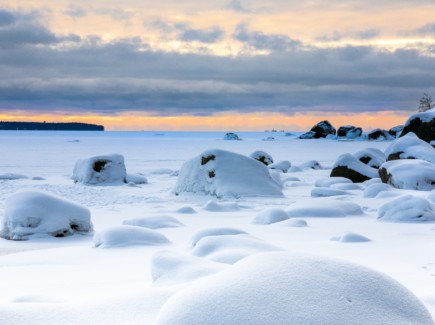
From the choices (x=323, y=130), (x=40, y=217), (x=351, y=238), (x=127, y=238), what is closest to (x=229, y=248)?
(x=127, y=238)

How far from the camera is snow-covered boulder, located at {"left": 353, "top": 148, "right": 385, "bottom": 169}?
596 inches

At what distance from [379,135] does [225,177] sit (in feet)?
160

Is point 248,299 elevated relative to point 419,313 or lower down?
elevated

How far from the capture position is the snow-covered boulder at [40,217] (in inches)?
236

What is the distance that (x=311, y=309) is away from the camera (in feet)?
6.68

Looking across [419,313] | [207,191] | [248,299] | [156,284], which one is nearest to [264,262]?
[248,299]

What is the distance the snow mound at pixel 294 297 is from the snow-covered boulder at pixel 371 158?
43.3 ft

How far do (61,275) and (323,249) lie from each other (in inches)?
89.6

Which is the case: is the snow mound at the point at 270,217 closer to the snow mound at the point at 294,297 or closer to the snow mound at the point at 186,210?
the snow mound at the point at 186,210

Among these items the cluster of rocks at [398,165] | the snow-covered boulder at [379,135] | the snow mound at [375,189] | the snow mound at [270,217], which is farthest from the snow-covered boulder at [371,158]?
the snow-covered boulder at [379,135]

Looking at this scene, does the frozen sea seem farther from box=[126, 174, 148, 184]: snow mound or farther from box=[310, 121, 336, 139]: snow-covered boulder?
box=[310, 121, 336, 139]: snow-covered boulder

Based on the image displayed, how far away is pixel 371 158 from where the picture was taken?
1529cm

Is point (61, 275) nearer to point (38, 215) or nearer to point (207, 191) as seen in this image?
point (38, 215)

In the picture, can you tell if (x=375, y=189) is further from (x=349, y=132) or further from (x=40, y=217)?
(x=349, y=132)
